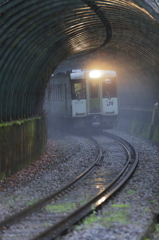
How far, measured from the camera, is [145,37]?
1855 cm

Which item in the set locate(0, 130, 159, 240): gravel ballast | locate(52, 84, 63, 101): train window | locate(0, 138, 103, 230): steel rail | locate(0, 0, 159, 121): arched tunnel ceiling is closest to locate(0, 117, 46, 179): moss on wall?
locate(0, 130, 159, 240): gravel ballast

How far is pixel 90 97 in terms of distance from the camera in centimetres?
2670

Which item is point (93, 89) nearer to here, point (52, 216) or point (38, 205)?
point (38, 205)

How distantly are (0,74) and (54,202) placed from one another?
4.40m

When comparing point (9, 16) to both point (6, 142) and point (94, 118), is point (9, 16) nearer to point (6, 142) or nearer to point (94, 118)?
point (6, 142)

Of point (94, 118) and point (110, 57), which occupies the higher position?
point (110, 57)

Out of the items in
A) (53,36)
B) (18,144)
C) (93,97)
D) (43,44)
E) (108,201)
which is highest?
(53,36)

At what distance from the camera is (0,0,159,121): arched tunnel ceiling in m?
11.9

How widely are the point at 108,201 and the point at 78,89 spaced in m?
17.2

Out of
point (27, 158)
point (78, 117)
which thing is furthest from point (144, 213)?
point (78, 117)

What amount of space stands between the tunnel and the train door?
2.66 m

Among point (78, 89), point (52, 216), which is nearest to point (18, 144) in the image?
point (52, 216)

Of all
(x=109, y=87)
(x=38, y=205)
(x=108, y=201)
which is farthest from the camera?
(x=109, y=87)

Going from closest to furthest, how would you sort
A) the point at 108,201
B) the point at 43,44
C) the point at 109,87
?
the point at 108,201
the point at 43,44
the point at 109,87
